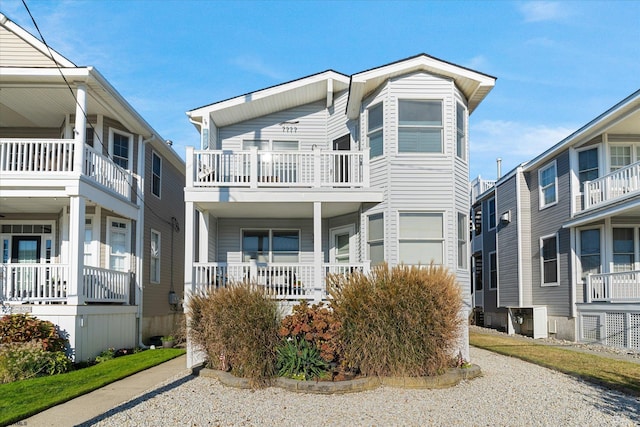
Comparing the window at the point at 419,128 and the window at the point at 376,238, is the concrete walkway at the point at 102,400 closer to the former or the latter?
the window at the point at 376,238

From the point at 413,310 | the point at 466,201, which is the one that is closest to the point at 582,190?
the point at 466,201

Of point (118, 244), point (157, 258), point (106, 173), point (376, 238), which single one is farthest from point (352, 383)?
point (157, 258)

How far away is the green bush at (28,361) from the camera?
1026 cm

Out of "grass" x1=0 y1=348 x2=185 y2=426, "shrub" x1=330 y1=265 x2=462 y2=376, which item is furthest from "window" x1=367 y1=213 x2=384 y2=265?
"grass" x1=0 y1=348 x2=185 y2=426

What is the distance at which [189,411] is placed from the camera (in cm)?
804

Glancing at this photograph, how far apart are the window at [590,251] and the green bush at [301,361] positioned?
1174 centimetres

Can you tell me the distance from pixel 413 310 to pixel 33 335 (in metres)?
7.70

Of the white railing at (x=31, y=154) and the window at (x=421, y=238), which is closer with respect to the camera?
the white railing at (x=31, y=154)

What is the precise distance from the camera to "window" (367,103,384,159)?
1391 centimetres

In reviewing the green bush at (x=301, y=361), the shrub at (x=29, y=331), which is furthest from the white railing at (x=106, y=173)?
the green bush at (x=301, y=361)

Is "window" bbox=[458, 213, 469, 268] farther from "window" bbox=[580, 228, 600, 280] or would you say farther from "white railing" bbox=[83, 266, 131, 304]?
"white railing" bbox=[83, 266, 131, 304]

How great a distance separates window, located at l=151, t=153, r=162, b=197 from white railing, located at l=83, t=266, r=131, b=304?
371 centimetres

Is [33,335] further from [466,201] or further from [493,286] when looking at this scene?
[493,286]

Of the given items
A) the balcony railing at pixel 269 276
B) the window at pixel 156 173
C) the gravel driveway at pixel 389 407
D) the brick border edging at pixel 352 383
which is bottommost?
the gravel driveway at pixel 389 407
